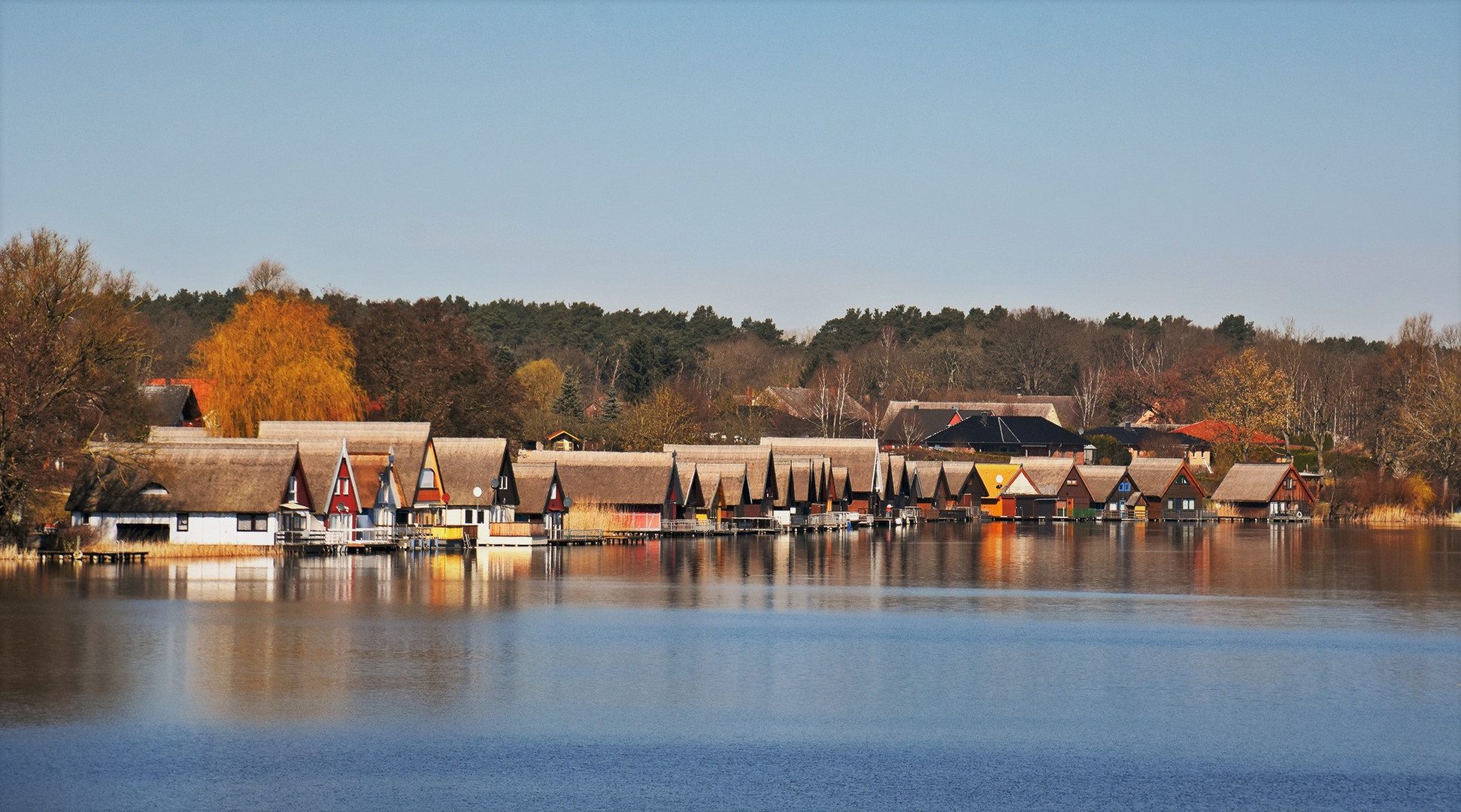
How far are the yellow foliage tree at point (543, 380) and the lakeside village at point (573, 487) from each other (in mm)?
22228

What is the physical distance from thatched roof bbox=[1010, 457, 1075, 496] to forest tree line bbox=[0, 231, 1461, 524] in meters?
17.3

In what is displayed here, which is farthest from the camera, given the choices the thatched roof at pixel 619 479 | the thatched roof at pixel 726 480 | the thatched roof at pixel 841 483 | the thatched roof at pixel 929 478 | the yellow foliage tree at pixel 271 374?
the thatched roof at pixel 929 478

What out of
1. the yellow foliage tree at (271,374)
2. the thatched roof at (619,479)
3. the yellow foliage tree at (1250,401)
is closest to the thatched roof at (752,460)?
the thatched roof at (619,479)

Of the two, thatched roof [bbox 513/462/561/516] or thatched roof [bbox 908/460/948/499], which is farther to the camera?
thatched roof [bbox 908/460/948/499]

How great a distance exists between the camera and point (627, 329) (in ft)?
612

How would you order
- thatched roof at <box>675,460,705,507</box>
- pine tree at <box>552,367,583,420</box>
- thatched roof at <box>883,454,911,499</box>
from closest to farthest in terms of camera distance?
thatched roof at <box>675,460,705,507</box> < thatched roof at <box>883,454,911,499</box> < pine tree at <box>552,367,583,420</box>

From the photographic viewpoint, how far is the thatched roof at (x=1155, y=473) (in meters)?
113

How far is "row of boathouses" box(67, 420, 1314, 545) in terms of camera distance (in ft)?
171

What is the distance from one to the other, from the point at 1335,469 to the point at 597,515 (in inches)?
2736

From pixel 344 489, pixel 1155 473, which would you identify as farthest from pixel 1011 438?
pixel 344 489

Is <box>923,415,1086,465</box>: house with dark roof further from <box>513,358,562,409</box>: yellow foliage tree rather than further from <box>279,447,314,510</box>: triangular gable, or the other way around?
<box>279,447,314,510</box>: triangular gable

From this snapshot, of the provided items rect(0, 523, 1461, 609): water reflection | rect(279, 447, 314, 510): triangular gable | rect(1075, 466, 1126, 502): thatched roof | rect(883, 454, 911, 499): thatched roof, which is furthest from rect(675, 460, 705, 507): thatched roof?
rect(1075, 466, 1126, 502): thatched roof

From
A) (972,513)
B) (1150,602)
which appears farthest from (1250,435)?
(1150,602)

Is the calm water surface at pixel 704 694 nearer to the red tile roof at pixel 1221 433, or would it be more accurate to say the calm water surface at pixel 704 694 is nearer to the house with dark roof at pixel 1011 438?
the red tile roof at pixel 1221 433
